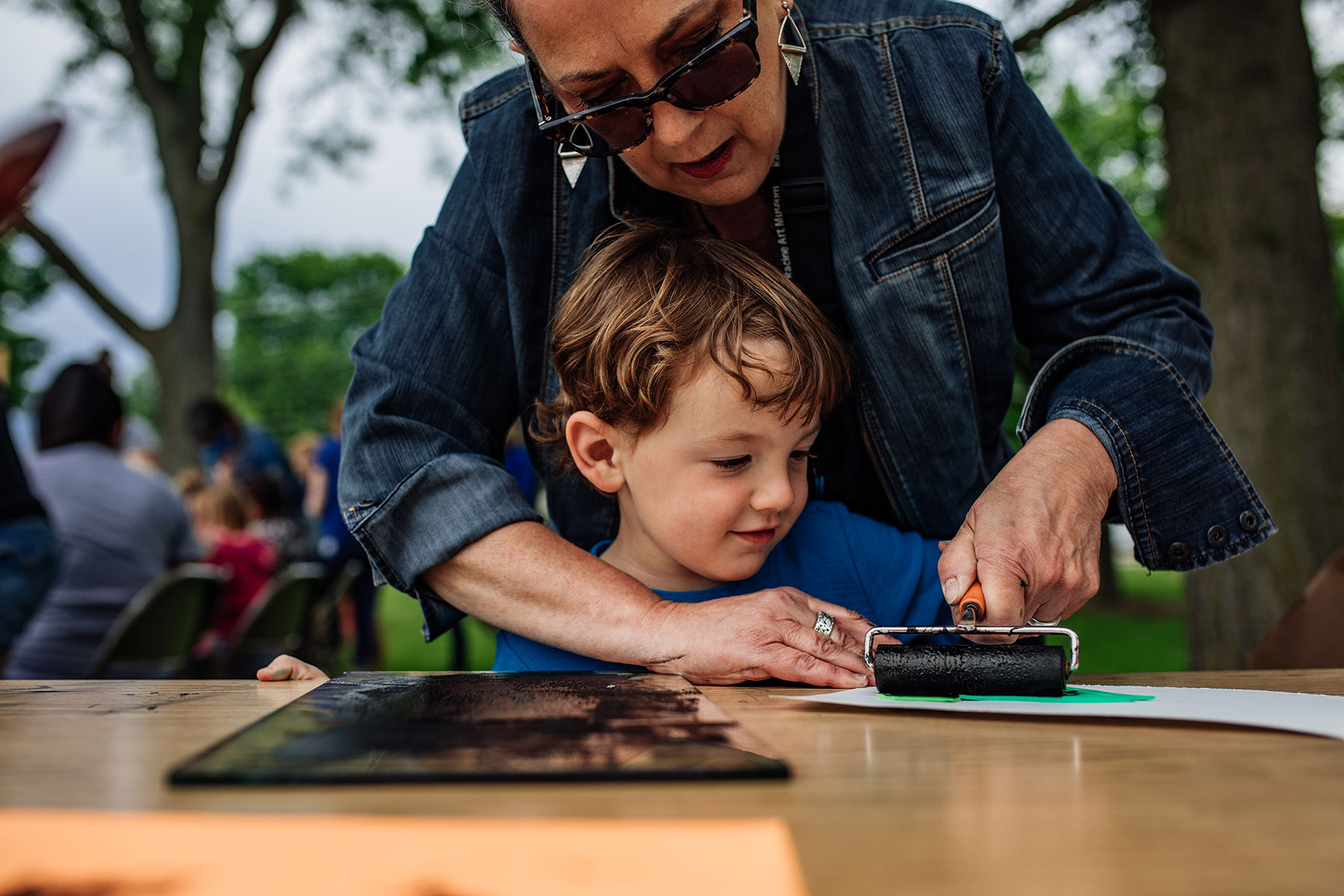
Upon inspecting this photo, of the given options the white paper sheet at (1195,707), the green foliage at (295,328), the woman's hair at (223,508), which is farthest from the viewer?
the green foliage at (295,328)

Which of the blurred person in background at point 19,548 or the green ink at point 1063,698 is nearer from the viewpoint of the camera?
the green ink at point 1063,698

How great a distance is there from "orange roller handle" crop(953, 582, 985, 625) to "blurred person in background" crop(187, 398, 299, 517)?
6722 millimetres

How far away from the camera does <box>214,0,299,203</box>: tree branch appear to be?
9195mm

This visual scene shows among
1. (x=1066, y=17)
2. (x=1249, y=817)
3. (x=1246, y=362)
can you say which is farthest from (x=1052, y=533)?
(x=1066, y=17)

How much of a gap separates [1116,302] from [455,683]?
1.11 metres

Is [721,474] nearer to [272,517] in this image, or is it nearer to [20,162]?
[20,162]

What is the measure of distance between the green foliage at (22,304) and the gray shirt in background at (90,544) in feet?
19.8

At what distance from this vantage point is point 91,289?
8875mm

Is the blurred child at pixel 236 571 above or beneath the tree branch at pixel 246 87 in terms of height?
beneath

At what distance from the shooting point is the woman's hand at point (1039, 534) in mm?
1132

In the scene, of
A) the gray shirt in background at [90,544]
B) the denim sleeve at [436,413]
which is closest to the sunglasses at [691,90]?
the denim sleeve at [436,413]

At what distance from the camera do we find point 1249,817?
58cm

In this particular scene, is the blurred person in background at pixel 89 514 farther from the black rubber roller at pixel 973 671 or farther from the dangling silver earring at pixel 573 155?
the black rubber roller at pixel 973 671

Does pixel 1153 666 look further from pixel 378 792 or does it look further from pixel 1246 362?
pixel 378 792
